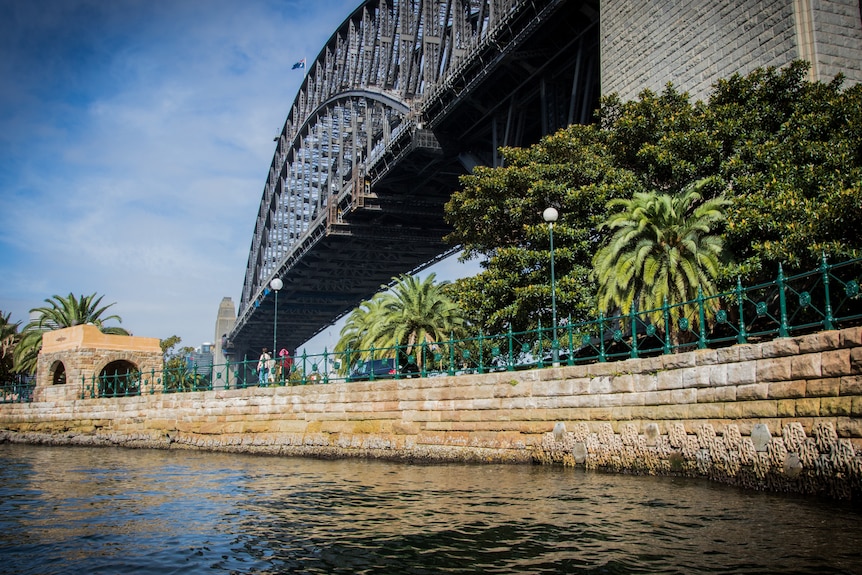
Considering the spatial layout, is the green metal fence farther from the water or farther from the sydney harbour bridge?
the sydney harbour bridge

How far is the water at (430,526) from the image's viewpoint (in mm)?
6949

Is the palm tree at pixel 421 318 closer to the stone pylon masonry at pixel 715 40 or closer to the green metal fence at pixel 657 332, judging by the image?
the green metal fence at pixel 657 332

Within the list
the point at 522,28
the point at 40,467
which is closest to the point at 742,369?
the point at 40,467

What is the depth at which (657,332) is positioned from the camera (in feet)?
59.5

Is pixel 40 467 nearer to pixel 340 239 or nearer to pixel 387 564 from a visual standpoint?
pixel 387 564

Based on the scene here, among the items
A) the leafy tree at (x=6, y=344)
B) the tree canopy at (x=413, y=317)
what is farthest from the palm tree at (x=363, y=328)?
the leafy tree at (x=6, y=344)

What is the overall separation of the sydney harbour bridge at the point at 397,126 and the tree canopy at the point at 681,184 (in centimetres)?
716

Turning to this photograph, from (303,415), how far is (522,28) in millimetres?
17679

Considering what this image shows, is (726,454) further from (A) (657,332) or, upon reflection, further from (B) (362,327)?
(B) (362,327)

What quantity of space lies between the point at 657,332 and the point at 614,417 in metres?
5.75

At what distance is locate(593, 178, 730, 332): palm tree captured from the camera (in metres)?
15.9

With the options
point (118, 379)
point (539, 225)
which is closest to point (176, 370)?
point (118, 379)

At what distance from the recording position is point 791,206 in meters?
14.9

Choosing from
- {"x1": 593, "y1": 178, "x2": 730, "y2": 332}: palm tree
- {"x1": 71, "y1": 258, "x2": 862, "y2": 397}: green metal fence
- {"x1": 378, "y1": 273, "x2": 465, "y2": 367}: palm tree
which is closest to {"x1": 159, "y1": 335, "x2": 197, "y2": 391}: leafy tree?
{"x1": 71, "y1": 258, "x2": 862, "y2": 397}: green metal fence
